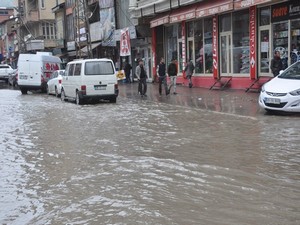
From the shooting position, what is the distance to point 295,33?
59.5 ft

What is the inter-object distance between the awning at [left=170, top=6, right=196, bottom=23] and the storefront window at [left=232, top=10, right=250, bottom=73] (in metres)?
2.42

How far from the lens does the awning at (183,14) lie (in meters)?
23.7

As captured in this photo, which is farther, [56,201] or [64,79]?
[64,79]

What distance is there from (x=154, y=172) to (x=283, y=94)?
21.7 ft

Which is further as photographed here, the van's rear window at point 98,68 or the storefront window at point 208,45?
the storefront window at point 208,45

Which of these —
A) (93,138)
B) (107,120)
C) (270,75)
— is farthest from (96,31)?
(93,138)

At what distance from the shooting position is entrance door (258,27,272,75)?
19.7 m

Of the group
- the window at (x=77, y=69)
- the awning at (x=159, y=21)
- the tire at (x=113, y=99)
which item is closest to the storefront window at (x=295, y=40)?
the tire at (x=113, y=99)

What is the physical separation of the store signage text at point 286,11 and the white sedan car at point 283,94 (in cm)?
540

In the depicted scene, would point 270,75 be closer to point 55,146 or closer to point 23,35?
point 55,146

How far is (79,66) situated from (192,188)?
1293cm

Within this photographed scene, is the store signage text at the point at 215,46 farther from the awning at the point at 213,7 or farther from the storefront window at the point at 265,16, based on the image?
the storefront window at the point at 265,16

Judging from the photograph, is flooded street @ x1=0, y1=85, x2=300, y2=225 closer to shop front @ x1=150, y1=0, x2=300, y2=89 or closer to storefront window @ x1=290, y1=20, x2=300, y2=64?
storefront window @ x1=290, y1=20, x2=300, y2=64

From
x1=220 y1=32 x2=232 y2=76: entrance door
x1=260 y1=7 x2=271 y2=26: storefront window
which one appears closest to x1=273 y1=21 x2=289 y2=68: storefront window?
x1=260 y1=7 x2=271 y2=26: storefront window
